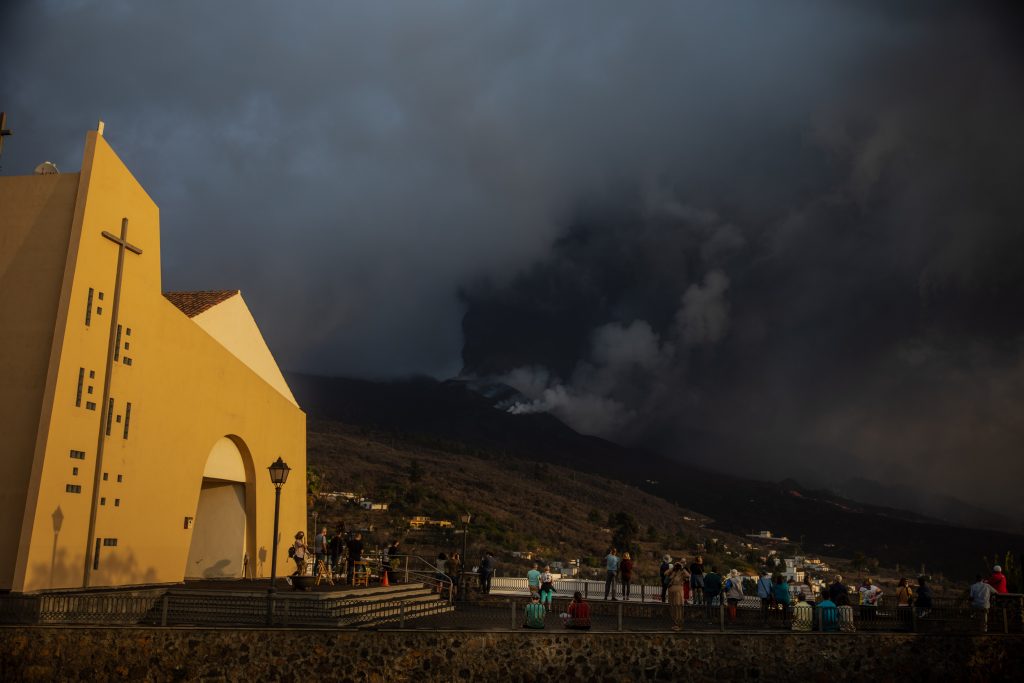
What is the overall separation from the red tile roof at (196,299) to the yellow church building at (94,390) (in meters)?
2.60

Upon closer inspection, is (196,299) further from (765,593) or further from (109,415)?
(765,593)

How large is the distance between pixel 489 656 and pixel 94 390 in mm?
10048

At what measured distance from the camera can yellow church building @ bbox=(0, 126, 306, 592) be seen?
1675cm

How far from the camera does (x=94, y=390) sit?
17906mm

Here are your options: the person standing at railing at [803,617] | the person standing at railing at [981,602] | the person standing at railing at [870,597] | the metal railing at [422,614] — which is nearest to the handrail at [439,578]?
the metal railing at [422,614]

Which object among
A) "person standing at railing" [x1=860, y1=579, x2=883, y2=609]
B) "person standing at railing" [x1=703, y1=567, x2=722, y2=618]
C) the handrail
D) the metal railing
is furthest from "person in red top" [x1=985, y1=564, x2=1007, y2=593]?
Answer: the handrail

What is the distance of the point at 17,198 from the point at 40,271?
188cm

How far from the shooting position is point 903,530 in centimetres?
10019

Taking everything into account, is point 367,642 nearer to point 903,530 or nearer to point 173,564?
point 173,564

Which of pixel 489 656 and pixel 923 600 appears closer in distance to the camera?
pixel 489 656

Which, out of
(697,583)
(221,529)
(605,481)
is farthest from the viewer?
(605,481)

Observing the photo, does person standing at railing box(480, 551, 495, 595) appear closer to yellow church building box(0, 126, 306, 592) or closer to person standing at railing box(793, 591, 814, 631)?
yellow church building box(0, 126, 306, 592)

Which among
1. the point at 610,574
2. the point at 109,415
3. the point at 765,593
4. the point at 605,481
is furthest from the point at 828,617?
the point at 605,481

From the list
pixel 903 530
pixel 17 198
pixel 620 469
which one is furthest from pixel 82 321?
pixel 620 469
